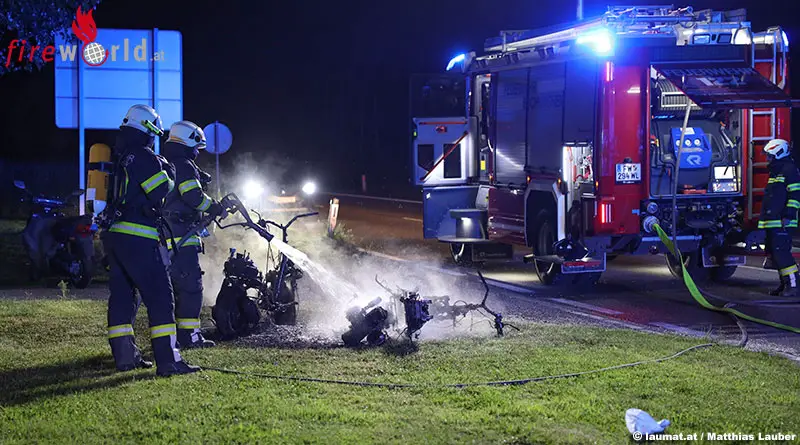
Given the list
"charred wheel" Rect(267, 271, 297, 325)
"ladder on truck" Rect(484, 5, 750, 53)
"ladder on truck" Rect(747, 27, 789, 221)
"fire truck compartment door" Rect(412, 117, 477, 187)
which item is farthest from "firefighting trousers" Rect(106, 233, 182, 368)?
"fire truck compartment door" Rect(412, 117, 477, 187)

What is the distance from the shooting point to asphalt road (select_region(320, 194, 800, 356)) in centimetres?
999

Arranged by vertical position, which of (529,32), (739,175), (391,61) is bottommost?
(739,175)

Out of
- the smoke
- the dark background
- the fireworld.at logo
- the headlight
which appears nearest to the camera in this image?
the smoke

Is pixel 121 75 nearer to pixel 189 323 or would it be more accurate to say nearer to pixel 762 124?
pixel 762 124

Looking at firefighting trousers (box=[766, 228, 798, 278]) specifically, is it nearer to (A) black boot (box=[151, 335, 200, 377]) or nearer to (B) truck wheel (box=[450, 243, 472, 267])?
(B) truck wheel (box=[450, 243, 472, 267])

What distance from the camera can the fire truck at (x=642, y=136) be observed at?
39.9ft

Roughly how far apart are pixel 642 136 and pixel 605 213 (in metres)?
0.95

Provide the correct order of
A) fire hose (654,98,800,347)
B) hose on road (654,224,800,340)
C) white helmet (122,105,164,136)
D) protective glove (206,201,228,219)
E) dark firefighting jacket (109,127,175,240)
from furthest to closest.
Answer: fire hose (654,98,800,347)
hose on road (654,224,800,340)
protective glove (206,201,228,219)
white helmet (122,105,164,136)
dark firefighting jacket (109,127,175,240)

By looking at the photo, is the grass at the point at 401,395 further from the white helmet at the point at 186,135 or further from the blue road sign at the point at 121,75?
the blue road sign at the point at 121,75

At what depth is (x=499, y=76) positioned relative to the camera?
15.0 meters

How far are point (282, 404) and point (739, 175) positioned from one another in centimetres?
809

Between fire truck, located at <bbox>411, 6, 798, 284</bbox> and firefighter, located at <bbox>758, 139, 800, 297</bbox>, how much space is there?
523 mm

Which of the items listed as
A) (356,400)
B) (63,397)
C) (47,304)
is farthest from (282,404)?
(47,304)

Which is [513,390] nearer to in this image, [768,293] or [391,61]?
[768,293]
